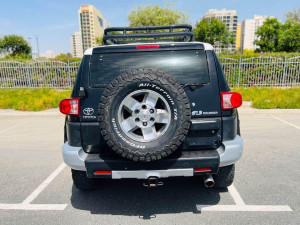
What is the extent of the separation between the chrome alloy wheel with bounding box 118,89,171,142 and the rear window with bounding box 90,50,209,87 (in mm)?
417

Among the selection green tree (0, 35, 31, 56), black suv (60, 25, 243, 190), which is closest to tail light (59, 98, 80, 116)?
black suv (60, 25, 243, 190)

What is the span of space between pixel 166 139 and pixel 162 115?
9.6 inches

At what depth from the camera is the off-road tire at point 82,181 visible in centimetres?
286

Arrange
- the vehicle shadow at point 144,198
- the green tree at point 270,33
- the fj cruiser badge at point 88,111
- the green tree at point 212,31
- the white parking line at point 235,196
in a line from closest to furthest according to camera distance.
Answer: the fj cruiser badge at point 88,111, the vehicle shadow at point 144,198, the white parking line at point 235,196, the green tree at point 270,33, the green tree at point 212,31

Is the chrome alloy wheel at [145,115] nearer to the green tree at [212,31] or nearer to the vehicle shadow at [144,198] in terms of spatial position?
the vehicle shadow at [144,198]

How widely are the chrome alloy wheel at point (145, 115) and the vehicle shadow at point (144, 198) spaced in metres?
1.05

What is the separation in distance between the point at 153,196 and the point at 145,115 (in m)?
1.36

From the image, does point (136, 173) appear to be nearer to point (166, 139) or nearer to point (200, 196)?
point (166, 139)

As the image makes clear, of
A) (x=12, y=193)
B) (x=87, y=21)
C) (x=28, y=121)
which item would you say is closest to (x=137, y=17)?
(x=28, y=121)

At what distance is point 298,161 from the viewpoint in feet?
13.0

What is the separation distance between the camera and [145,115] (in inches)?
85.8

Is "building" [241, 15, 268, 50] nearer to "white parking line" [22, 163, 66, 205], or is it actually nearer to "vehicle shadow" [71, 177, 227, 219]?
"vehicle shadow" [71, 177, 227, 219]

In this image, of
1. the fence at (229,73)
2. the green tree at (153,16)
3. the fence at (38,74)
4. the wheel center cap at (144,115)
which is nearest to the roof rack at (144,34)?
the wheel center cap at (144,115)

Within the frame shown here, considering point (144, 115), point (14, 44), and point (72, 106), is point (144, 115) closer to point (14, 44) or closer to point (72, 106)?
point (72, 106)
